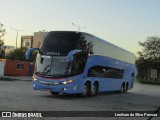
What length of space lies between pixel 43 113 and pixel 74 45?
8232 mm

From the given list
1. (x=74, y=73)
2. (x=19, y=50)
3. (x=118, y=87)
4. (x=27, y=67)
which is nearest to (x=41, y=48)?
(x=74, y=73)

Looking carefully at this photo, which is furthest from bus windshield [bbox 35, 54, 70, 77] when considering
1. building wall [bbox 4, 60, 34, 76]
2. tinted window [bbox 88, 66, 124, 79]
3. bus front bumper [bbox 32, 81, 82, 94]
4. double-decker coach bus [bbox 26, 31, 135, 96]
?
building wall [bbox 4, 60, 34, 76]

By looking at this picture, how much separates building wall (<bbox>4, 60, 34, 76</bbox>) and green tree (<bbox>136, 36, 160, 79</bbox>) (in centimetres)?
5188

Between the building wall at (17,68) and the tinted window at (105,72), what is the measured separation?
31123mm

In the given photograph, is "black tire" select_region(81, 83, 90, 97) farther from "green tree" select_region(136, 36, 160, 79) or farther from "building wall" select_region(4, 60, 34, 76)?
"green tree" select_region(136, 36, 160, 79)

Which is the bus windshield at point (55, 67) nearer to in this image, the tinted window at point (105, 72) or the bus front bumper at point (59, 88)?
the bus front bumper at point (59, 88)

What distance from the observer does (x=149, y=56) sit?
365ft

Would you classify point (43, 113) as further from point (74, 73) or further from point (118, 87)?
point (118, 87)

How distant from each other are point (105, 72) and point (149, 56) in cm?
8691

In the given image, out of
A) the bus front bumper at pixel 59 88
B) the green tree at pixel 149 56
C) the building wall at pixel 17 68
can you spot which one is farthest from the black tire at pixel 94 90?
the green tree at pixel 149 56

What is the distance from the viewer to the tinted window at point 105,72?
23925mm

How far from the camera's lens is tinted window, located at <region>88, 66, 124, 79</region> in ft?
78.5

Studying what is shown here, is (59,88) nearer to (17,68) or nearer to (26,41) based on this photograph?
(17,68)

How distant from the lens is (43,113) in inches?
543
